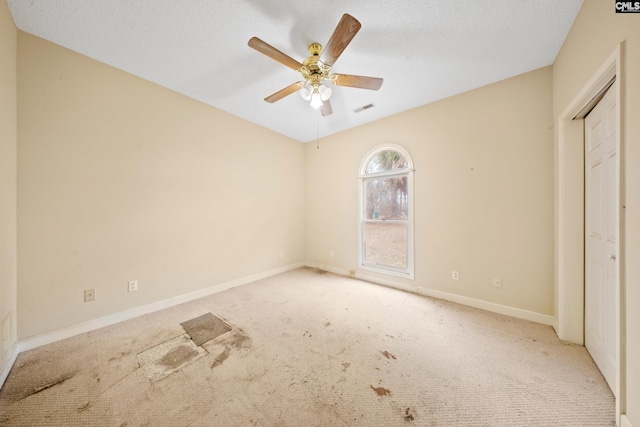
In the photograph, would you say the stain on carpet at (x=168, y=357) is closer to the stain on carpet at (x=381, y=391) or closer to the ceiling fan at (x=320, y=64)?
the stain on carpet at (x=381, y=391)

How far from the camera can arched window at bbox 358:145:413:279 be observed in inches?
126

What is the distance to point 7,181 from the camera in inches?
63.6

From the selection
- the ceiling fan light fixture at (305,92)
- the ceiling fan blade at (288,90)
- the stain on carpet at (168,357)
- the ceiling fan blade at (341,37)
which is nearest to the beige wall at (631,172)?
the ceiling fan blade at (341,37)

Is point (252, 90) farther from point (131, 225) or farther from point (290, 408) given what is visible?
point (290, 408)

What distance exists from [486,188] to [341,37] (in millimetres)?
2323

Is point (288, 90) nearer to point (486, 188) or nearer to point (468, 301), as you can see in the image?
point (486, 188)

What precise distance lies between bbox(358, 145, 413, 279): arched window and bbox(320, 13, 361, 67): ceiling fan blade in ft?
6.37

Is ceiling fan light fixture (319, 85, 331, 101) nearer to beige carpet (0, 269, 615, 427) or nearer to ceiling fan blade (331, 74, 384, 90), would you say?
ceiling fan blade (331, 74, 384, 90)

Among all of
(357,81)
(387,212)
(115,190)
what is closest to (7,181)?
(115,190)

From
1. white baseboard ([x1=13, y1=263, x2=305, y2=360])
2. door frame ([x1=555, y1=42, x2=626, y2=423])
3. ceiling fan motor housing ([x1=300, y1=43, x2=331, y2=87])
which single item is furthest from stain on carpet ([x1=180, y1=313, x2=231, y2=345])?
door frame ([x1=555, y1=42, x2=626, y2=423])

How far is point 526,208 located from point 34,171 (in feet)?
15.9

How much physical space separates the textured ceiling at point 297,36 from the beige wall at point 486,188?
0.37m

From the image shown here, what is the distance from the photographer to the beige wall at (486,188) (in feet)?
7.27

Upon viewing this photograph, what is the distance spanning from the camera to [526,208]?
228 cm
